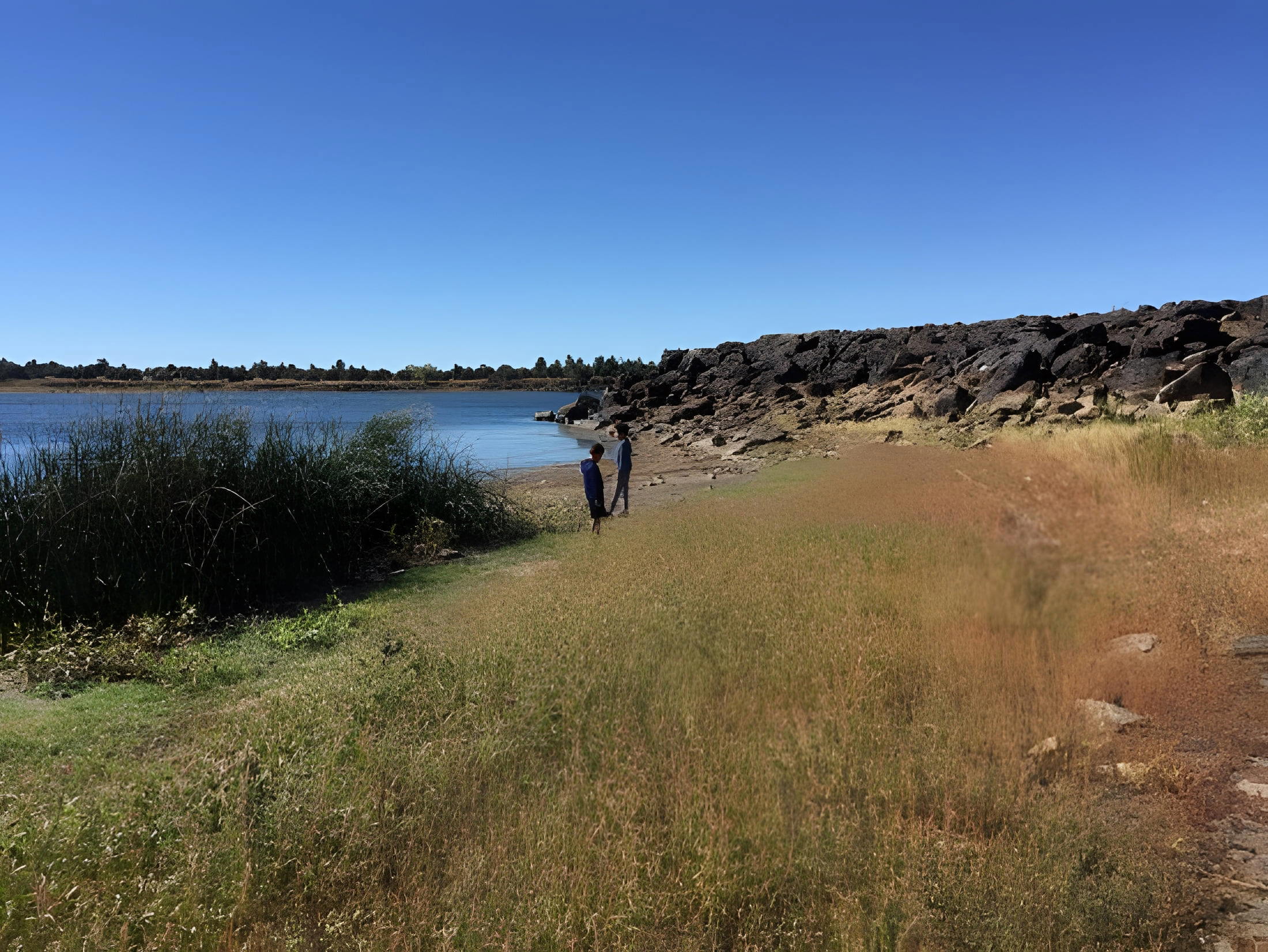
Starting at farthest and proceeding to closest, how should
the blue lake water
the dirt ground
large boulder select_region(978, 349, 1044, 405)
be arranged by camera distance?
large boulder select_region(978, 349, 1044, 405) < the blue lake water < the dirt ground

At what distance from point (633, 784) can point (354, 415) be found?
35764mm

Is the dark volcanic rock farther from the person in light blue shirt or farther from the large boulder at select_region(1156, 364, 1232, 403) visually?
the person in light blue shirt

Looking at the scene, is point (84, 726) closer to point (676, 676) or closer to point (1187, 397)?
point (676, 676)

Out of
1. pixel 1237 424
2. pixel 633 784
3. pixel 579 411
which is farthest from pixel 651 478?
pixel 579 411

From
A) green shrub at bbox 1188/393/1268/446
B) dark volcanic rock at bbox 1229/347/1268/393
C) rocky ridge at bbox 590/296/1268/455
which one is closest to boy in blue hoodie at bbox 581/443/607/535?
green shrub at bbox 1188/393/1268/446

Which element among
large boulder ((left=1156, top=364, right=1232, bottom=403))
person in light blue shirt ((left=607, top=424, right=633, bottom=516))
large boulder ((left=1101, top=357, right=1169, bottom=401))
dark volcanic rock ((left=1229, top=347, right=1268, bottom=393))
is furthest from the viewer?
large boulder ((left=1101, top=357, right=1169, bottom=401))

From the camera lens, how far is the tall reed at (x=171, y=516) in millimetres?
9773

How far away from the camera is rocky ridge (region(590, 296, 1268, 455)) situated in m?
22.1

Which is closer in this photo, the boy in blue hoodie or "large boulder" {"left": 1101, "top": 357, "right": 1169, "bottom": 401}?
the boy in blue hoodie

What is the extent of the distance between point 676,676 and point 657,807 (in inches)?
66.5

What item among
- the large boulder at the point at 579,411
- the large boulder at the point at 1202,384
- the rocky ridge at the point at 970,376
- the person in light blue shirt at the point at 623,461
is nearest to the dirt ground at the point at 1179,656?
the person in light blue shirt at the point at 623,461

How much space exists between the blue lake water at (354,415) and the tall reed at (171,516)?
0.46m

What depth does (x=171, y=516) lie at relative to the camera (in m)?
10.3

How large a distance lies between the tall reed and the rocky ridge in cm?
1783
